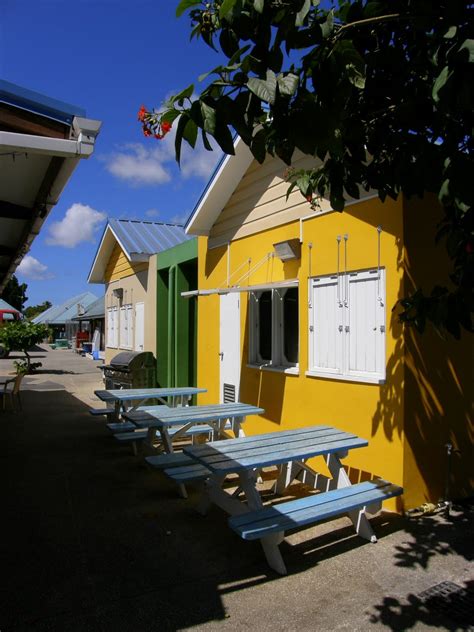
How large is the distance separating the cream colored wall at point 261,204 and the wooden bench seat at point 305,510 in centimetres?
304

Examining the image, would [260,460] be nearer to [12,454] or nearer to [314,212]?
[314,212]

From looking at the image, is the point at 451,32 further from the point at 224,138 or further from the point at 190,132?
the point at 190,132

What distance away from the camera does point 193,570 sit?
3.63 meters

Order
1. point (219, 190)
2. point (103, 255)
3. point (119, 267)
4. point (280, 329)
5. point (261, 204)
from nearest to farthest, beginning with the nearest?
point (280, 329)
point (261, 204)
point (219, 190)
point (119, 267)
point (103, 255)

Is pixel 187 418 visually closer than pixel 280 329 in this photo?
Yes

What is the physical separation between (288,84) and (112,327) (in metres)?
14.4

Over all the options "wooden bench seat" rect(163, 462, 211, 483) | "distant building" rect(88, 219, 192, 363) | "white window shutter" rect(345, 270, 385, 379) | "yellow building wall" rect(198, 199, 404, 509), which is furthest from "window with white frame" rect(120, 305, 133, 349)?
"white window shutter" rect(345, 270, 385, 379)

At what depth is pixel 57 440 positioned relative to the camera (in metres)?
8.08

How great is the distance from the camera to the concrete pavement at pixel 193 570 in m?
3.02

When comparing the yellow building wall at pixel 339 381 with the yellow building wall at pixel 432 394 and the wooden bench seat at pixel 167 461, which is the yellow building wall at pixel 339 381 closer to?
the yellow building wall at pixel 432 394

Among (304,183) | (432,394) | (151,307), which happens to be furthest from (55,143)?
(151,307)

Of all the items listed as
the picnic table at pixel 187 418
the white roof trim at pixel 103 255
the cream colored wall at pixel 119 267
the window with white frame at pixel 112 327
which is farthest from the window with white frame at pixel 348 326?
the window with white frame at pixel 112 327

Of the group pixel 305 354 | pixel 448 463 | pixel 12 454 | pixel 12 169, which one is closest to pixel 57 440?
pixel 12 454

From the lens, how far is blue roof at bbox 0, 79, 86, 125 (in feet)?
9.78
